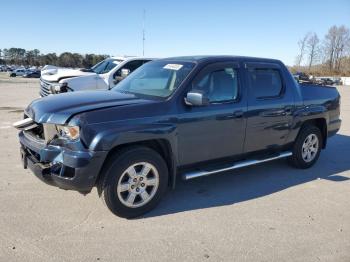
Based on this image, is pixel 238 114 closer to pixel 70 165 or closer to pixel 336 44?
pixel 70 165

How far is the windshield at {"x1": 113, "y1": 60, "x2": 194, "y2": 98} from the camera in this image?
15.2ft

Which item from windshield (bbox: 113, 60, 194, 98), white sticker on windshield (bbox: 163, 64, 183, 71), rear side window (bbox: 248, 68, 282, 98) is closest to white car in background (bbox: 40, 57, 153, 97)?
windshield (bbox: 113, 60, 194, 98)

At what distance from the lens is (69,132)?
384cm

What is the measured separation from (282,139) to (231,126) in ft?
4.20

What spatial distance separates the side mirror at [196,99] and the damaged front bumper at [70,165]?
122 centimetres

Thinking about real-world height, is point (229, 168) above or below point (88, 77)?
below

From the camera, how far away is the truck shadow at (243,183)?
465 centimetres

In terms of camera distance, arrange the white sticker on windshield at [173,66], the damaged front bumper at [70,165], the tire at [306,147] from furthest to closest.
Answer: the tire at [306,147]
the white sticker on windshield at [173,66]
the damaged front bumper at [70,165]

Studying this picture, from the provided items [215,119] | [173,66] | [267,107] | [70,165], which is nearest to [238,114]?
[215,119]

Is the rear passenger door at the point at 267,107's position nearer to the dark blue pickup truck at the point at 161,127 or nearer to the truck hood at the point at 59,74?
the dark blue pickup truck at the point at 161,127

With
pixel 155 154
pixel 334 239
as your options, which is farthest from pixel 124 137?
pixel 334 239

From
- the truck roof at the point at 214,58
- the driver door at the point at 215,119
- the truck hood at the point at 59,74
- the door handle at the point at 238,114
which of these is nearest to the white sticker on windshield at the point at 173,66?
the truck roof at the point at 214,58

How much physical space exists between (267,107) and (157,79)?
1672 millimetres

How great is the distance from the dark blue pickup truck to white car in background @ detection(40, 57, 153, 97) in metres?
4.88
